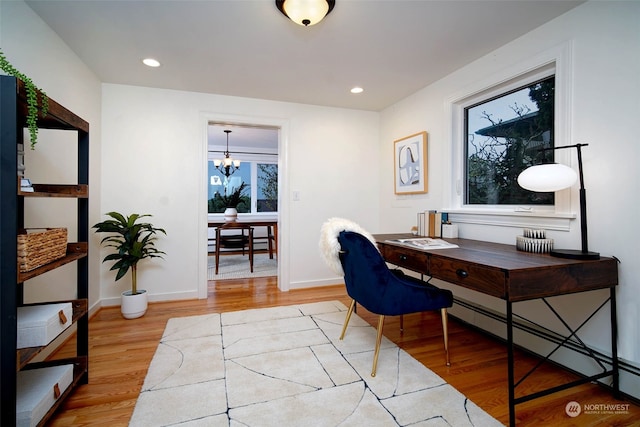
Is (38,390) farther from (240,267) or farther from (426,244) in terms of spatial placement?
(240,267)

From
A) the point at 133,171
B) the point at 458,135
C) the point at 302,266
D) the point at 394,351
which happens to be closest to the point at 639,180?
the point at 458,135

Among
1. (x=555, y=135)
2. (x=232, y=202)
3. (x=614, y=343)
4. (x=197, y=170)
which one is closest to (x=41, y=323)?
(x=197, y=170)

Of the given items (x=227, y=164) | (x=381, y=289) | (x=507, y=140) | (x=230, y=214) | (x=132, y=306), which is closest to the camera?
(x=381, y=289)

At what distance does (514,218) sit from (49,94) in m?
3.43

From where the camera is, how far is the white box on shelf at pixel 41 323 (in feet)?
4.09

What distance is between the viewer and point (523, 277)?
1369mm

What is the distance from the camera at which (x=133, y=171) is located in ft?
10.2

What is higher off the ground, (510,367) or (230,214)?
(230,214)

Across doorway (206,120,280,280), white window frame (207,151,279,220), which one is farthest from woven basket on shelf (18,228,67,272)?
white window frame (207,151,279,220)

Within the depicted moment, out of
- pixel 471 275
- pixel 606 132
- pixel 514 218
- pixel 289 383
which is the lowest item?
pixel 289 383

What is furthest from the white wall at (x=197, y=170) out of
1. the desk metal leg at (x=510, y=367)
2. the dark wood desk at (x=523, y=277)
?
the desk metal leg at (x=510, y=367)

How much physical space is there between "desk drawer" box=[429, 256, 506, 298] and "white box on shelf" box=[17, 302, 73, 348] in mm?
1954

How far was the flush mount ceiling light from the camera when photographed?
170cm

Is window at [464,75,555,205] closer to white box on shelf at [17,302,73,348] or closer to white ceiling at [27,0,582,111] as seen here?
white ceiling at [27,0,582,111]
